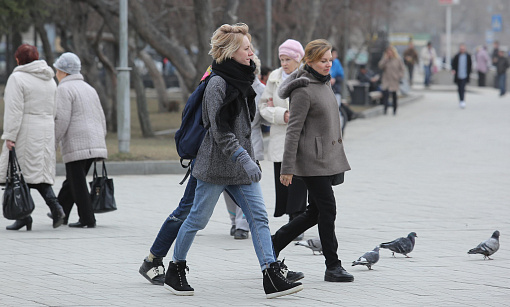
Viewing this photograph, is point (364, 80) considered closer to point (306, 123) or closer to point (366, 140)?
point (366, 140)

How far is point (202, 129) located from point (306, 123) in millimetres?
880

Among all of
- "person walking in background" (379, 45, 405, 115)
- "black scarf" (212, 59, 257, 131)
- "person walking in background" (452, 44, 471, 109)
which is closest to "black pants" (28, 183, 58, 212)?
"black scarf" (212, 59, 257, 131)

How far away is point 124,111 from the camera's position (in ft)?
48.5

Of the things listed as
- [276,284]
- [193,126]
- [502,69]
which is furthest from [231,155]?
[502,69]

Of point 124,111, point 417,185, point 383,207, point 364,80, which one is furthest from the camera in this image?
point 364,80

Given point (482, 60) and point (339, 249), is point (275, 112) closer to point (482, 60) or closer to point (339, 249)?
point (339, 249)

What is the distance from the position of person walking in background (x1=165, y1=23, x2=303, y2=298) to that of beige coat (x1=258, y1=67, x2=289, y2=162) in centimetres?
208

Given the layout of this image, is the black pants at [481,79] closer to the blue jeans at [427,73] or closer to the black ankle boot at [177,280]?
the blue jeans at [427,73]

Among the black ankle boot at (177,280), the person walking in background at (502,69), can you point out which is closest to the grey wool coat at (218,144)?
the black ankle boot at (177,280)

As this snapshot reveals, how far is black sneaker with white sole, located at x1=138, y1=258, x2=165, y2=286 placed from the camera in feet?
21.8

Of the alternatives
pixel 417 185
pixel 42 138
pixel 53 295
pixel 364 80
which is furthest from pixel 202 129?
pixel 364 80

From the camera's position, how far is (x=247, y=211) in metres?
6.25

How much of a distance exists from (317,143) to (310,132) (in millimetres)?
95

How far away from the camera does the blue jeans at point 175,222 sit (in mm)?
6508
